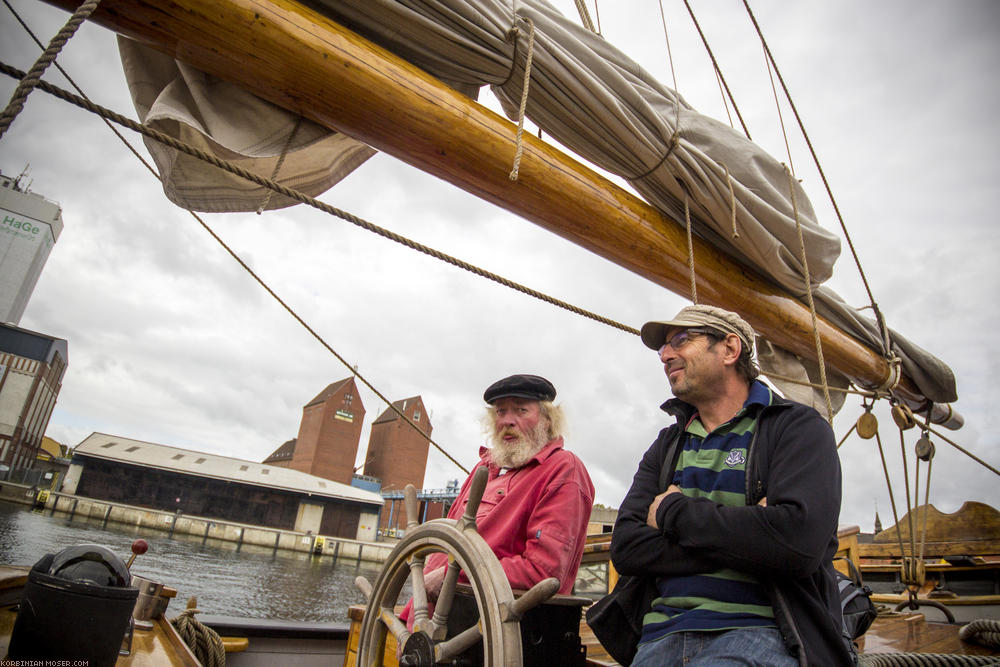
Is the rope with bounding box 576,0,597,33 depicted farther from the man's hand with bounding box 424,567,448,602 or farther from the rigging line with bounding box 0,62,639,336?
the man's hand with bounding box 424,567,448,602

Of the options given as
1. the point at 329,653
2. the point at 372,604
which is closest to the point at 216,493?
the point at 329,653

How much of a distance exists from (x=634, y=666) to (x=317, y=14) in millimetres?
1857

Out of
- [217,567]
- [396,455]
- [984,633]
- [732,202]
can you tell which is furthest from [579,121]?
[396,455]

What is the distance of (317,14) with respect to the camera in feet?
5.05

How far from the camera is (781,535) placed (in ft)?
3.08

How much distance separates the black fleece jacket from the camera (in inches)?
37.0

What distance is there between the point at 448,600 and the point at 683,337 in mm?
883

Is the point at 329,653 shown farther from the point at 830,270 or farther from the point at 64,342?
the point at 64,342

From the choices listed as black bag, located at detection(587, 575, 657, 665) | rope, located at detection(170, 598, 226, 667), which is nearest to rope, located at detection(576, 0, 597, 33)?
black bag, located at detection(587, 575, 657, 665)

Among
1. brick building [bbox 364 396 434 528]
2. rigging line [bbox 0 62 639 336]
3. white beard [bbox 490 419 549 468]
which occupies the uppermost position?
brick building [bbox 364 396 434 528]

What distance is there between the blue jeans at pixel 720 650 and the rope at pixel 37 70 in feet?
4.66

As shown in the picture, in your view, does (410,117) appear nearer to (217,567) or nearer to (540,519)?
(540,519)

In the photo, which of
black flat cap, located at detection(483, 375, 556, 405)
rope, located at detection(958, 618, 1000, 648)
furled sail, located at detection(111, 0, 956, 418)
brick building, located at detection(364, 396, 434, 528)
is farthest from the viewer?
brick building, located at detection(364, 396, 434, 528)

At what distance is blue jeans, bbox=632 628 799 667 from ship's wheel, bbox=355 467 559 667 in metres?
0.24
